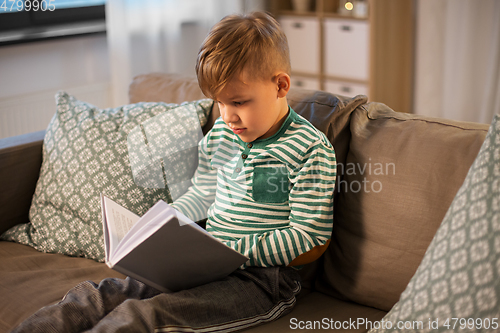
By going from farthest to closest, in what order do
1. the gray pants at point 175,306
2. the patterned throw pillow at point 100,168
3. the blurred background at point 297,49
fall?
the blurred background at point 297,49 < the patterned throw pillow at point 100,168 < the gray pants at point 175,306

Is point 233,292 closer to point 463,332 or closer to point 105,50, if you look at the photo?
point 463,332

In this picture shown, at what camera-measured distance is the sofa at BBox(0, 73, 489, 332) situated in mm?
947

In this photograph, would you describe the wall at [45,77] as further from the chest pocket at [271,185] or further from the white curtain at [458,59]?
the white curtain at [458,59]

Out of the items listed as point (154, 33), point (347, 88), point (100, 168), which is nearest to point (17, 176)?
point (100, 168)

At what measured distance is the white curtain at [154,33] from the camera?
2672 mm

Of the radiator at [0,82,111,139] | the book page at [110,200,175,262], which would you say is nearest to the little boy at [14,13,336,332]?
the book page at [110,200,175,262]

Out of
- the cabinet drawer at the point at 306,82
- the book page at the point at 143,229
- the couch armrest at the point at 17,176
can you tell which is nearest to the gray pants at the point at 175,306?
the book page at the point at 143,229

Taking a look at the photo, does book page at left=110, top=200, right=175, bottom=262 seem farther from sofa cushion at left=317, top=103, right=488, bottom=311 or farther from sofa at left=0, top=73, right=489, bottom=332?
sofa cushion at left=317, top=103, right=488, bottom=311

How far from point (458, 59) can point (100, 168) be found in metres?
2.52

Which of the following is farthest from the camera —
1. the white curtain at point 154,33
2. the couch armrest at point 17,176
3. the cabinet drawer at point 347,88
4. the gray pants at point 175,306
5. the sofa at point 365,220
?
the cabinet drawer at point 347,88

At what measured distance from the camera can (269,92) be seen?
99 centimetres

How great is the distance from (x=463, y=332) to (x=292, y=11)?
2893 millimetres

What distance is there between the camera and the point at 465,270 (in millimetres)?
716

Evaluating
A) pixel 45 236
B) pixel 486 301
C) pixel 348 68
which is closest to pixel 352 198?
pixel 486 301
